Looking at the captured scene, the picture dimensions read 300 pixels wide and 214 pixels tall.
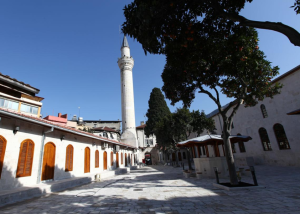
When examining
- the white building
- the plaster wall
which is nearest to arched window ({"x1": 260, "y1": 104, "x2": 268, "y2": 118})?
the white building

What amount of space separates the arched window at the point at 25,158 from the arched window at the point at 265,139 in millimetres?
19387

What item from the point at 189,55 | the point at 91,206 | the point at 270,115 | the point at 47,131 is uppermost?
the point at 189,55

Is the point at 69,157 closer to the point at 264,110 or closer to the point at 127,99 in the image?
the point at 264,110

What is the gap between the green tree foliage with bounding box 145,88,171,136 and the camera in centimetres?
3170

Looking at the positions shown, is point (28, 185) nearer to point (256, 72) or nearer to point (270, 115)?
point (256, 72)

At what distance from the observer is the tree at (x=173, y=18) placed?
432cm

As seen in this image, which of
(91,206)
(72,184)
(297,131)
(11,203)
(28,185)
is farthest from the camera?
(297,131)

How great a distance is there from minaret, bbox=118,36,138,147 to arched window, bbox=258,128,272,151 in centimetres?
2097

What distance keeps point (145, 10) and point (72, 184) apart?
30.9 feet

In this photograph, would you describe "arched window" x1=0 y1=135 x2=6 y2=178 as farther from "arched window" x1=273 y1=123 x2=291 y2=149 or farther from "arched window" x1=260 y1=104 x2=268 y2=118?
"arched window" x1=260 y1=104 x2=268 y2=118

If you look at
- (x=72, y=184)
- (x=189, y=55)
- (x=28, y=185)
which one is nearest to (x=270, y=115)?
(x=189, y=55)

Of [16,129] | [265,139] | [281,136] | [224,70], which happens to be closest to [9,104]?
[16,129]

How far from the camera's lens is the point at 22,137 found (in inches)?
289

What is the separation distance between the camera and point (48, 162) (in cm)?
855
